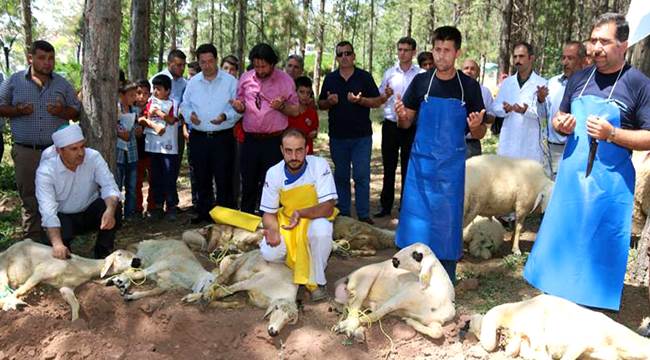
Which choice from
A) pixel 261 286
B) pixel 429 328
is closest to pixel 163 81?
pixel 261 286

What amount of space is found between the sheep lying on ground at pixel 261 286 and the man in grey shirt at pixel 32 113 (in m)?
2.21

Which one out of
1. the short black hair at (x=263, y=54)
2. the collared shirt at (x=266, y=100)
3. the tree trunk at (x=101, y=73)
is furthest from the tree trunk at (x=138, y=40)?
the short black hair at (x=263, y=54)

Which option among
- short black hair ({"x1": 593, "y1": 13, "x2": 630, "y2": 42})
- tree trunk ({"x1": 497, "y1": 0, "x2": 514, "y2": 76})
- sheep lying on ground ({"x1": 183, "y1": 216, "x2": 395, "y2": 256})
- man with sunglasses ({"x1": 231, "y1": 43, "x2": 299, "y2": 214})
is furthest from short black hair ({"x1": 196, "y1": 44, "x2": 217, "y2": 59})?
tree trunk ({"x1": 497, "y1": 0, "x2": 514, "y2": 76})

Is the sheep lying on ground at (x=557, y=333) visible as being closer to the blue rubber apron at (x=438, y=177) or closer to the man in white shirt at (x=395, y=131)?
the blue rubber apron at (x=438, y=177)

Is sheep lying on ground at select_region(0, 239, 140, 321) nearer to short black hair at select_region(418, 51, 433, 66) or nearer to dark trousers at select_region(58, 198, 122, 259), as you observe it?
dark trousers at select_region(58, 198, 122, 259)

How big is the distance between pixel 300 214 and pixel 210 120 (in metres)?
2.26

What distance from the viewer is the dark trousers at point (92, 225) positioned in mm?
4910

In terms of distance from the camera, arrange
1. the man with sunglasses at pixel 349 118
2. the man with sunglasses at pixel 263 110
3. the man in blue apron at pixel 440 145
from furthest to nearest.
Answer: the man with sunglasses at pixel 349 118 < the man with sunglasses at pixel 263 110 < the man in blue apron at pixel 440 145

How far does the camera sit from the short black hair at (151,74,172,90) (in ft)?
21.9

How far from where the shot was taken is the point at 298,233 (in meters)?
4.36

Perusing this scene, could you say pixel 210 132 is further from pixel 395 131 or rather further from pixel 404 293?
pixel 404 293

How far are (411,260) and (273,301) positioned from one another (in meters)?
1.10

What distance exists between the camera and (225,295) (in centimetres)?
435

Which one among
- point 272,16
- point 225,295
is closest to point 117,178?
point 225,295
